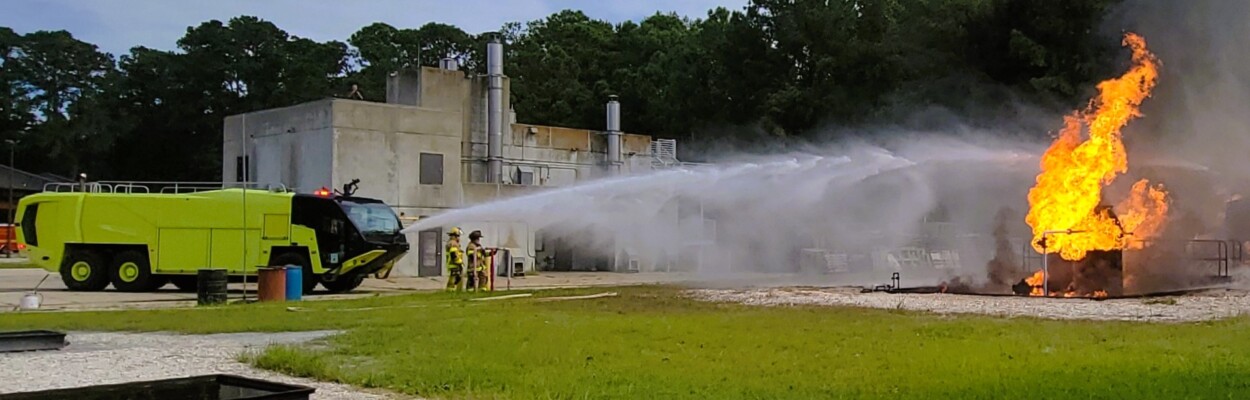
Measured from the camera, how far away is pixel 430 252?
3644cm

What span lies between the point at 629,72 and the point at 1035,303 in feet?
170

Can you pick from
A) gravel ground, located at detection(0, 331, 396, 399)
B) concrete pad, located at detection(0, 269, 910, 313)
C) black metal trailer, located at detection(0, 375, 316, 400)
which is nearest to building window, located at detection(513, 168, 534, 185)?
concrete pad, located at detection(0, 269, 910, 313)

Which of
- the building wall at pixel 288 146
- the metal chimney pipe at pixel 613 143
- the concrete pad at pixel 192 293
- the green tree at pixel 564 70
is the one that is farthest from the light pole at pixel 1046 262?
the green tree at pixel 564 70

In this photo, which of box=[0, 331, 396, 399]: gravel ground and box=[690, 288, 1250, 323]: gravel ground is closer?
box=[0, 331, 396, 399]: gravel ground

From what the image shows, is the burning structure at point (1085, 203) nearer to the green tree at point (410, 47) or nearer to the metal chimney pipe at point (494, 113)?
the metal chimney pipe at point (494, 113)

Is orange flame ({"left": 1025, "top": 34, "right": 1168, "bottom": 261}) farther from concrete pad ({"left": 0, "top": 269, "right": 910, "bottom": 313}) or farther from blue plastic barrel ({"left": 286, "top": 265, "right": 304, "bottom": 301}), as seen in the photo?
blue plastic barrel ({"left": 286, "top": 265, "right": 304, "bottom": 301})

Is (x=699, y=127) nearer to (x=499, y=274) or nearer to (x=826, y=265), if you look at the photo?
(x=826, y=265)

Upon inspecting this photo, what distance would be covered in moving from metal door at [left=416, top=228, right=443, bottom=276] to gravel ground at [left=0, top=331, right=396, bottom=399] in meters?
20.5

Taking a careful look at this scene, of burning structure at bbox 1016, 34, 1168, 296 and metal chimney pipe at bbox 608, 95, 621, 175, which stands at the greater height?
metal chimney pipe at bbox 608, 95, 621, 175

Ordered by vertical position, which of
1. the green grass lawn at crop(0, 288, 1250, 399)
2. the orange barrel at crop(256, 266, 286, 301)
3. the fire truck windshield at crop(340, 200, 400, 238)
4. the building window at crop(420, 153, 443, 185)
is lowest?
the green grass lawn at crop(0, 288, 1250, 399)

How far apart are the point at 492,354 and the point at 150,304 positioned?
13.3 m

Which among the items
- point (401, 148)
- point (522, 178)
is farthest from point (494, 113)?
point (401, 148)

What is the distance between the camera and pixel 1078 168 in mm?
24094

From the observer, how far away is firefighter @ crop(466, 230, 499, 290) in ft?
84.1
